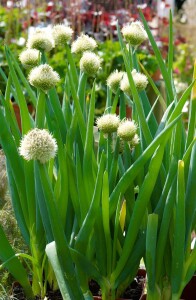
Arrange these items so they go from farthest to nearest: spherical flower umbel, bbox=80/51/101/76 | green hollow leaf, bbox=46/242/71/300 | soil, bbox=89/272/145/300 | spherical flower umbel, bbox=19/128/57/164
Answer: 1. soil, bbox=89/272/145/300
2. spherical flower umbel, bbox=80/51/101/76
3. green hollow leaf, bbox=46/242/71/300
4. spherical flower umbel, bbox=19/128/57/164

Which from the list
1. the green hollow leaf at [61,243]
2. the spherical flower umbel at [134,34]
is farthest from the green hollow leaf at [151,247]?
the spherical flower umbel at [134,34]

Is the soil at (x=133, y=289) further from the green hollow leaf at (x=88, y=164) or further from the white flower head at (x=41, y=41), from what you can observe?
the white flower head at (x=41, y=41)

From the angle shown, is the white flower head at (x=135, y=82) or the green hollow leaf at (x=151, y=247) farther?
the white flower head at (x=135, y=82)

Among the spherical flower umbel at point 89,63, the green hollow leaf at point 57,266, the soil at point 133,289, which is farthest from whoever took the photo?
the soil at point 133,289

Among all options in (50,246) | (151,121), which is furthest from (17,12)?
(50,246)

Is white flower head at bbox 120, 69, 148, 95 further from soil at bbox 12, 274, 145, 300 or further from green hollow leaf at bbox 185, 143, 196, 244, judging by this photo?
soil at bbox 12, 274, 145, 300

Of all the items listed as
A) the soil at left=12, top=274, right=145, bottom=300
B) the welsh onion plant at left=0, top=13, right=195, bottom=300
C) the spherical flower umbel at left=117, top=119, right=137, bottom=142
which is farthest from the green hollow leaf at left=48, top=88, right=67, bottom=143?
the soil at left=12, top=274, right=145, bottom=300

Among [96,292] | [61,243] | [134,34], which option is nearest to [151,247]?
[61,243]

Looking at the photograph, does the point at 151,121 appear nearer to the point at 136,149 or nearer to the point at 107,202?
the point at 136,149
